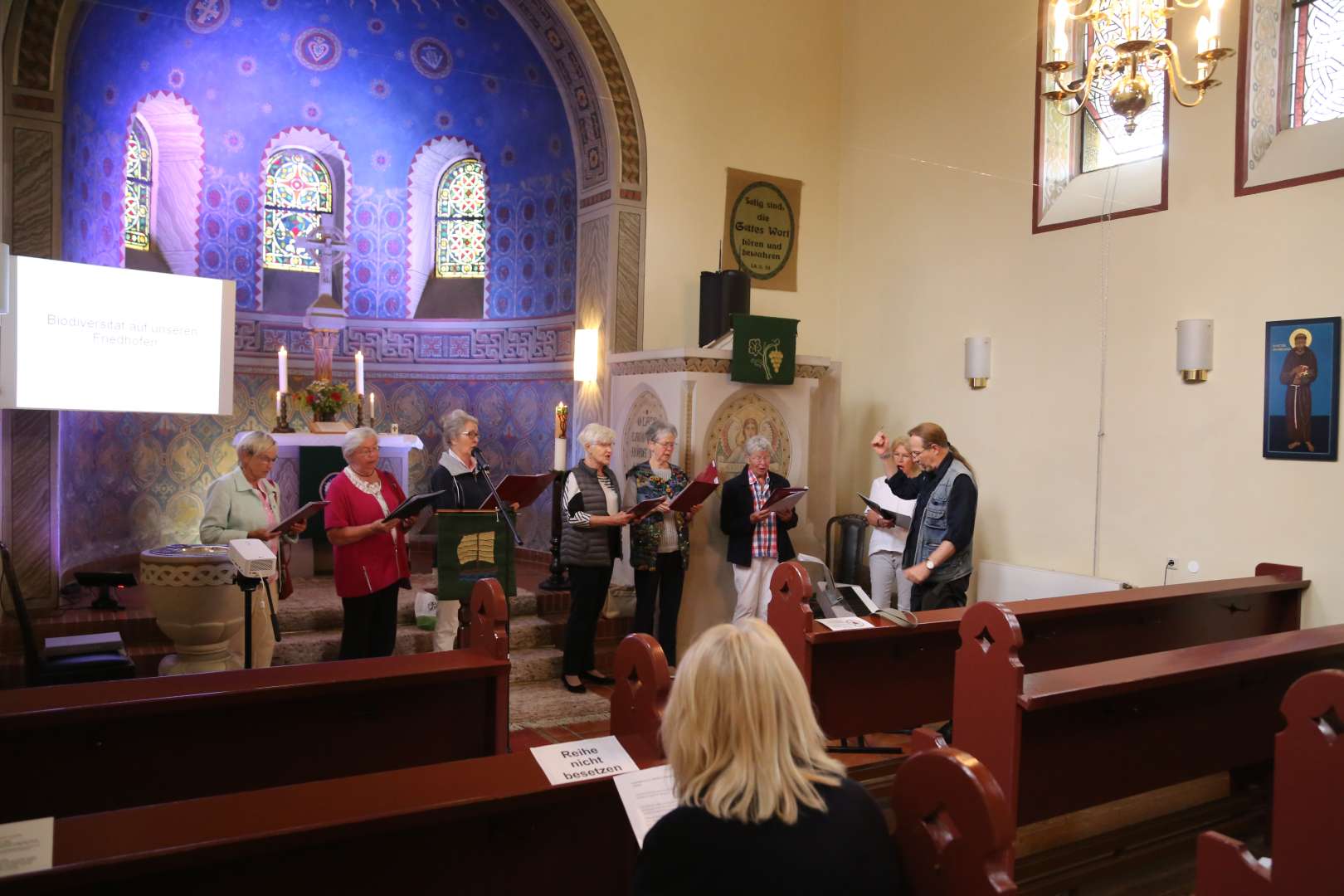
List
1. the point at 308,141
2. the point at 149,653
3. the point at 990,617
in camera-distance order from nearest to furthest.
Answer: the point at 990,617
the point at 149,653
the point at 308,141

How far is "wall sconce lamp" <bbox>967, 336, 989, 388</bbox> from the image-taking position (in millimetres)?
6809

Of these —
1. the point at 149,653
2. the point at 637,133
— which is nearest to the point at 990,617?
the point at 149,653

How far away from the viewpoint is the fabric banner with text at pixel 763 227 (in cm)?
762

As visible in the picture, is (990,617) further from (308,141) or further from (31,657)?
(308,141)

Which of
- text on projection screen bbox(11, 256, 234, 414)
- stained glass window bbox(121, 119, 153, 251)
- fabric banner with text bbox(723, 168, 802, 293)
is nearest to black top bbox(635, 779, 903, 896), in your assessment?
text on projection screen bbox(11, 256, 234, 414)

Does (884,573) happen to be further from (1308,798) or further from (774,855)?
(774,855)

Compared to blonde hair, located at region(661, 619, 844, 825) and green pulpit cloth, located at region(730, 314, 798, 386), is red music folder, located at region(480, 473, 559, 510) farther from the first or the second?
blonde hair, located at region(661, 619, 844, 825)

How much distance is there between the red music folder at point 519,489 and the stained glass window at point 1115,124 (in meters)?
4.02

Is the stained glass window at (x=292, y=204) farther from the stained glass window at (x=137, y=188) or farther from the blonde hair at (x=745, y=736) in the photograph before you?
the blonde hair at (x=745, y=736)

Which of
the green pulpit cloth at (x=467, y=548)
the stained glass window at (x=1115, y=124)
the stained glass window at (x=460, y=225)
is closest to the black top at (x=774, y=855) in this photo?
the green pulpit cloth at (x=467, y=548)

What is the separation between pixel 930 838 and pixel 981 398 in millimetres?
5684

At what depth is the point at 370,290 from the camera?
28.9 ft

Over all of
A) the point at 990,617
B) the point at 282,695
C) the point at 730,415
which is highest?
the point at 730,415

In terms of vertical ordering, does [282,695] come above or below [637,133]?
below
